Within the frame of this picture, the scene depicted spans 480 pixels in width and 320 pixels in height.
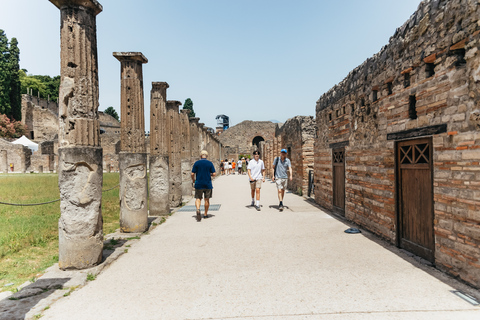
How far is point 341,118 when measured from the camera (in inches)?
297

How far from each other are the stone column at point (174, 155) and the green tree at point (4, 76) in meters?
42.3

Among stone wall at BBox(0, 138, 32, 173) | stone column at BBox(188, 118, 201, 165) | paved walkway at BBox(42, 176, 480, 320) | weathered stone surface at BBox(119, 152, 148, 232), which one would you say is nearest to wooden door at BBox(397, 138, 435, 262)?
paved walkway at BBox(42, 176, 480, 320)

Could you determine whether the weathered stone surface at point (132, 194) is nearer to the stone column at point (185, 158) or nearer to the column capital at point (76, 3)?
the column capital at point (76, 3)

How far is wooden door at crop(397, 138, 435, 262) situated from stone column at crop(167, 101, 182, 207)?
6.54 metres

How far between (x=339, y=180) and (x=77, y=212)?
5.86 meters

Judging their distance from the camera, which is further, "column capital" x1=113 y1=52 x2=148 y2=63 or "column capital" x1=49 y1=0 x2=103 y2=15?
"column capital" x1=113 y1=52 x2=148 y2=63

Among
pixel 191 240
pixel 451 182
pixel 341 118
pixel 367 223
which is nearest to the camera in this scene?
pixel 451 182

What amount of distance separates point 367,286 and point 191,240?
307 cm

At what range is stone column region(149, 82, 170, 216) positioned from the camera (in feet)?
26.7

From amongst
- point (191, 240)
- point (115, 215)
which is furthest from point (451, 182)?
point (115, 215)

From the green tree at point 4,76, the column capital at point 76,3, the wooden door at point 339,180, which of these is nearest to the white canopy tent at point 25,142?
the green tree at point 4,76

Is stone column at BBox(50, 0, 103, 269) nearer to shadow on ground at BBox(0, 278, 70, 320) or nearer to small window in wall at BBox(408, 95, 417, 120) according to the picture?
shadow on ground at BBox(0, 278, 70, 320)

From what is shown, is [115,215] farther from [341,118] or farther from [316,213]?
[341,118]

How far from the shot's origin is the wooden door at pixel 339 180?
752 centimetres
